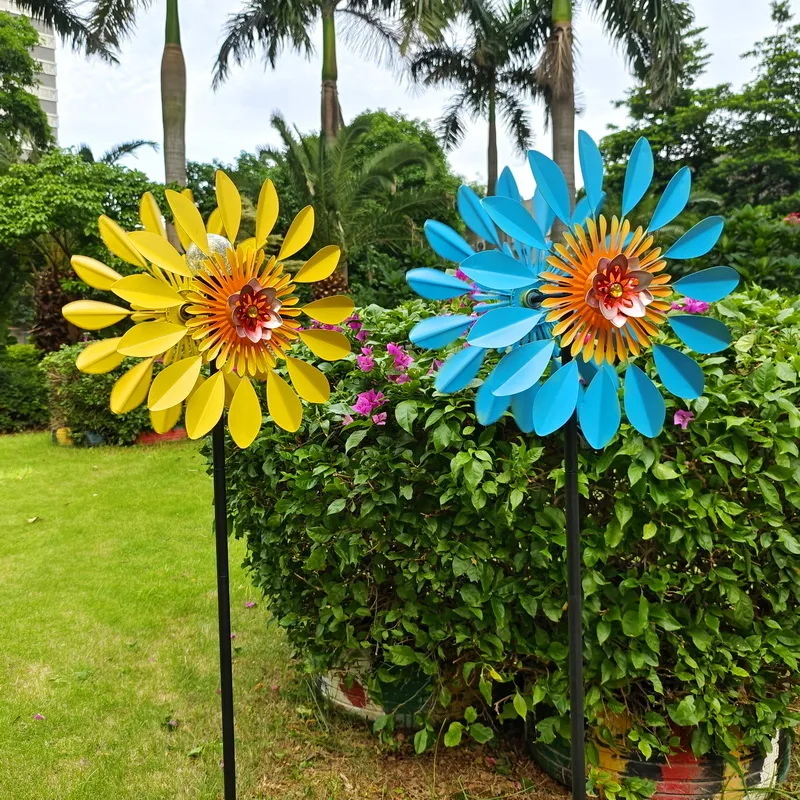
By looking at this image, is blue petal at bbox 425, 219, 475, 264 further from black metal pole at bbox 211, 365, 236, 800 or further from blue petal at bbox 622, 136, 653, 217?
black metal pole at bbox 211, 365, 236, 800

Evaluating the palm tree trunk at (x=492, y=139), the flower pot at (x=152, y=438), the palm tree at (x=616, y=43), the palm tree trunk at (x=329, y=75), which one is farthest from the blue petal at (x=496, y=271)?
the palm tree trunk at (x=492, y=139)

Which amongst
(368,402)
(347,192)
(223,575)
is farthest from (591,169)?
(347,192)

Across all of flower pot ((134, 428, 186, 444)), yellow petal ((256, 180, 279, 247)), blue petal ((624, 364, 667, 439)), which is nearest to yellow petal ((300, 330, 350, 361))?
yellow petal ((256, 180, 279, 247))

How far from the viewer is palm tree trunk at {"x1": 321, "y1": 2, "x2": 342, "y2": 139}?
→ 436 inches

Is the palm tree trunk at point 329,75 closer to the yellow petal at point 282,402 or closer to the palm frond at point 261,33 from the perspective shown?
the palm frond at point 261,33

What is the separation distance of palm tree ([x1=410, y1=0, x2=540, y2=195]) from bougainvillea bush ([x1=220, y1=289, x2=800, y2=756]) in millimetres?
14710

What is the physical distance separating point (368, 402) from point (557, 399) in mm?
745

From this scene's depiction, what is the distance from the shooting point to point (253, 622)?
319cm

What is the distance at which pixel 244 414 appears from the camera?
1.19 m

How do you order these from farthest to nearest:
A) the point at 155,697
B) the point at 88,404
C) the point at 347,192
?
the point at 347,192 < the point at 88,404 < the point at 155,697

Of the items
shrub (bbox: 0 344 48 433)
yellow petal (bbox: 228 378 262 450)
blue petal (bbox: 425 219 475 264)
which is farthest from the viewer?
shrub (bbox: 0 344 48 433)

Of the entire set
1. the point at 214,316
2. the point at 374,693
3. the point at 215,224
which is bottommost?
the point at 374,693

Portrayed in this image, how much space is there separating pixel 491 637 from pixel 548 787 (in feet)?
1.87

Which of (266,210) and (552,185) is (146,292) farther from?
(552,185)
